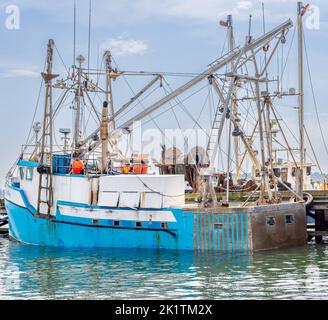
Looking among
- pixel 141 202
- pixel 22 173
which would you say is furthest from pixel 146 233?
pixel 22 173

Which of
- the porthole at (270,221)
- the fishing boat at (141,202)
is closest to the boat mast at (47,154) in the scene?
the fishing boat at (141,202)

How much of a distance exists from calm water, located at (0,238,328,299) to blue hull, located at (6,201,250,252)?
799 mm

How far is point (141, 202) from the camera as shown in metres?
27.1

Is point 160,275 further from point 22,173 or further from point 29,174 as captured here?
point 22,173

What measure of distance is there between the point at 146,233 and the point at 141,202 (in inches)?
55.6

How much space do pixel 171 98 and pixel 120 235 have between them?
24.0 feet

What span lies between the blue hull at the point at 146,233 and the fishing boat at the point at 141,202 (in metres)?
0.04

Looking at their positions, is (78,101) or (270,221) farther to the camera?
(78,101)

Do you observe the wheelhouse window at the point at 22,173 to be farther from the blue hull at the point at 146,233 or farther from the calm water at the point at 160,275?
the calm water at the point at 160,275

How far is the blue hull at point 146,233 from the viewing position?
25516 millimetres

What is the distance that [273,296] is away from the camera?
16.8m

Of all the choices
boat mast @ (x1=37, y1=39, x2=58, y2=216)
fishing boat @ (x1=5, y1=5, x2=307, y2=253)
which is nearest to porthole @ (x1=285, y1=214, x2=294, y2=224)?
fishing boat @ (x1=5, y1=5, x2=307, y2=253)
